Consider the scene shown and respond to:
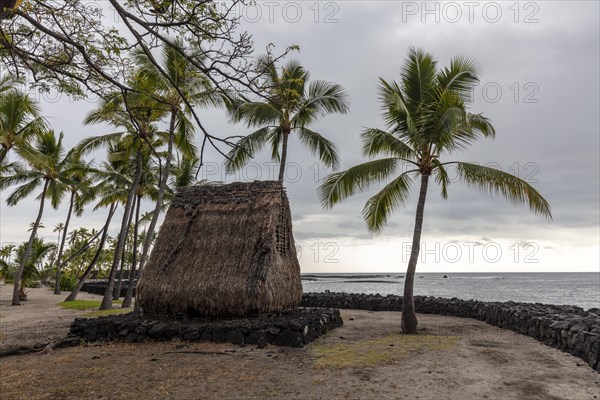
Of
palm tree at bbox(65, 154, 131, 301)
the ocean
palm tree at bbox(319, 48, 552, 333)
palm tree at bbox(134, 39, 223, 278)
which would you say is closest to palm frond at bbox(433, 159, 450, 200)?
palm tree at bbox(319, 48, 552, 333)

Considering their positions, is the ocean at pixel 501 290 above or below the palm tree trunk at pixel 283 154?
below

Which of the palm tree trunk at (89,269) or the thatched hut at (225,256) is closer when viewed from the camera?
the thatched hut at (225,256)

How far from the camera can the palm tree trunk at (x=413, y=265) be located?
1110 cm

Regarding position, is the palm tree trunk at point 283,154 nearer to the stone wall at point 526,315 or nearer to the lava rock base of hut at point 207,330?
the stone wall at point 526,315

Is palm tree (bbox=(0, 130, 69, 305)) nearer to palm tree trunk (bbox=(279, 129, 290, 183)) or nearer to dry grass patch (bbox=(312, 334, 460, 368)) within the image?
palm tree trunk (bbox=(279, 129, 290, 183))

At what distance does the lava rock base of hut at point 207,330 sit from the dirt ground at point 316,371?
30 centimetres

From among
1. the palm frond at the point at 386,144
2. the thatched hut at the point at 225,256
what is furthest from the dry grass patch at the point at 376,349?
the palm frond at the point at 386,144

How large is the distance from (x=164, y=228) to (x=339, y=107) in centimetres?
850

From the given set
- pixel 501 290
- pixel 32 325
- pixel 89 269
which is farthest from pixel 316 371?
pixel 501 290

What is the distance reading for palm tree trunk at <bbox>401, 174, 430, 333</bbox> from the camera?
11.1 meters

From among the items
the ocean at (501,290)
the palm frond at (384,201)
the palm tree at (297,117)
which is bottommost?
the ocean at (501,290)

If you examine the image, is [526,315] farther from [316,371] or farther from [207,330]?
[207,330]

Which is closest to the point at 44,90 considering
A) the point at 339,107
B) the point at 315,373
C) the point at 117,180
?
the point at 315,373

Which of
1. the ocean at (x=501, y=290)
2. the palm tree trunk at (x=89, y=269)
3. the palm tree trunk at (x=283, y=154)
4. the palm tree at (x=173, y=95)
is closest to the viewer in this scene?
the palm tree at (x=173, y=95)
